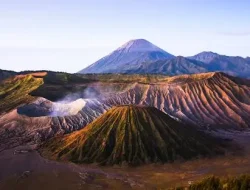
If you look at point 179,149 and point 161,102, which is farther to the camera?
point 161,102

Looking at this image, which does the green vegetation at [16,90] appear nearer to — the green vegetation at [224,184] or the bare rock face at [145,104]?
the bare rock face at [145,104]

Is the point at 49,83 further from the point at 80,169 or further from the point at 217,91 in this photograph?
the point at 80,169

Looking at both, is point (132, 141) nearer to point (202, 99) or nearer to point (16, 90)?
point (202, 99)

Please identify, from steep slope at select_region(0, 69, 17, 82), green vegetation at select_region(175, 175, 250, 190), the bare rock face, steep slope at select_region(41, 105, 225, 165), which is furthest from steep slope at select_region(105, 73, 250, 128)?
green vegetation at select_region(175, 175, 250, 190)

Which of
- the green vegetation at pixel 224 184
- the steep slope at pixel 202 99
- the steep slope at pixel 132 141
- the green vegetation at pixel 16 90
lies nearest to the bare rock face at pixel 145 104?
the steep slope at pixel 202 99

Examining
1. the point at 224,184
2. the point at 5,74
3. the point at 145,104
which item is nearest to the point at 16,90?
the point at 5,74

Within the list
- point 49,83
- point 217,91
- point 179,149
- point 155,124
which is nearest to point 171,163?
point 179,149
